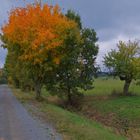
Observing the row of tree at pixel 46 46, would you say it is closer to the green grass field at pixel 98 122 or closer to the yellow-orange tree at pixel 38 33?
the yellow-orange tree at pixel 38 33

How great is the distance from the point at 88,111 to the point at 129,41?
59.7 ft

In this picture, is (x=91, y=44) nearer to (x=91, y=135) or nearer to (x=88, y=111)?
(x=88, y=111)

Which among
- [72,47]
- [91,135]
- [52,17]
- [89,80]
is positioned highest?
[52,17]

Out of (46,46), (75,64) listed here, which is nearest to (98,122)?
(46,46)

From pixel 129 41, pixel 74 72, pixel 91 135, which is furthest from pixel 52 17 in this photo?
pixel 91 135

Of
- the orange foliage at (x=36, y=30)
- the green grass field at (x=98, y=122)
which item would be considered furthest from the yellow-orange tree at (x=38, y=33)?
the green grass field at (x=98, y=122)

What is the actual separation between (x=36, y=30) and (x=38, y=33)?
0.47m

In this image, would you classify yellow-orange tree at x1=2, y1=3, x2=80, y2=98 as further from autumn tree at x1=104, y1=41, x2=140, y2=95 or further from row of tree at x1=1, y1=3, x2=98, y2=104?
autumn tree at x1=104, y1=41, x2=140, y2=95

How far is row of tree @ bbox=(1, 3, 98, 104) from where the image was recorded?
131 ft

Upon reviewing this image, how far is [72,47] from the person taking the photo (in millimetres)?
42531

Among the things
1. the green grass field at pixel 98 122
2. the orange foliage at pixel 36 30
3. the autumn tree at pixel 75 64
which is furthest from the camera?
the autumn tree at pixel 75 64

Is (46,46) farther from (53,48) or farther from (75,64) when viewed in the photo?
(75,64)

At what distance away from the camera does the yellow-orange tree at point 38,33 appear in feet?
131

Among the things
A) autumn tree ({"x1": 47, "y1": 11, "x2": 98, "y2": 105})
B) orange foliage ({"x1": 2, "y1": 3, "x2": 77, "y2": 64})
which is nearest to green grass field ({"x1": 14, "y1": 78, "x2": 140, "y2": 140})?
autumn tree ({"x1": 47, "y1": 11, "x2": 98, "y2": 105})
